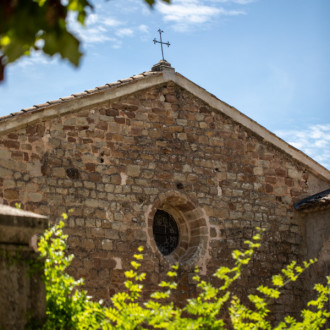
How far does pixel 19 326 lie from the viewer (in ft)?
13.4

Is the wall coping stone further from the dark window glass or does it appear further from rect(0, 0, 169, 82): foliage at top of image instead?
the dark window glass

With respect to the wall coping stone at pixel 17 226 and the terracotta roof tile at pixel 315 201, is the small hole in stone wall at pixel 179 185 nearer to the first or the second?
the terracotta roof tile at pixel 315 201

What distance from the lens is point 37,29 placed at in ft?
9.37

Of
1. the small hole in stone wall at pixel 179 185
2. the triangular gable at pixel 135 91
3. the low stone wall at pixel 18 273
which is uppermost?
the triangular gable at pixel 135 91

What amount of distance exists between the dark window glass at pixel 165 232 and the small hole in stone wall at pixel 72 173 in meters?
1.54

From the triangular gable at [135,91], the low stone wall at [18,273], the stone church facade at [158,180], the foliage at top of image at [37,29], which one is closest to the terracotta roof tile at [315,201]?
the stone church facade at [158,180]

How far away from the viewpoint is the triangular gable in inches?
353

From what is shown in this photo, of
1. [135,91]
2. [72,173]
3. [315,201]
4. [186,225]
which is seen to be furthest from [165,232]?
[315,201]

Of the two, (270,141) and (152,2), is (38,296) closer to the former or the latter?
(152,2)

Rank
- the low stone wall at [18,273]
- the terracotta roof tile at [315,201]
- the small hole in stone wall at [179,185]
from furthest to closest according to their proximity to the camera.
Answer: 1. the terracotta roof tile at [315,201]
2. the small hole in stone wall at [179,185]
3. the low stone wall at [18,273]

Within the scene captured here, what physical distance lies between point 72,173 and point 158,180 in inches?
54.1

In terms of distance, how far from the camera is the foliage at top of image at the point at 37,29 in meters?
2.74

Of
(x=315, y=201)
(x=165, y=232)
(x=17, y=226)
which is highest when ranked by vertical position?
(x=315, y=201)

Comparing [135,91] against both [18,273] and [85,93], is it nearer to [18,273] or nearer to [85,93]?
[85,93]
